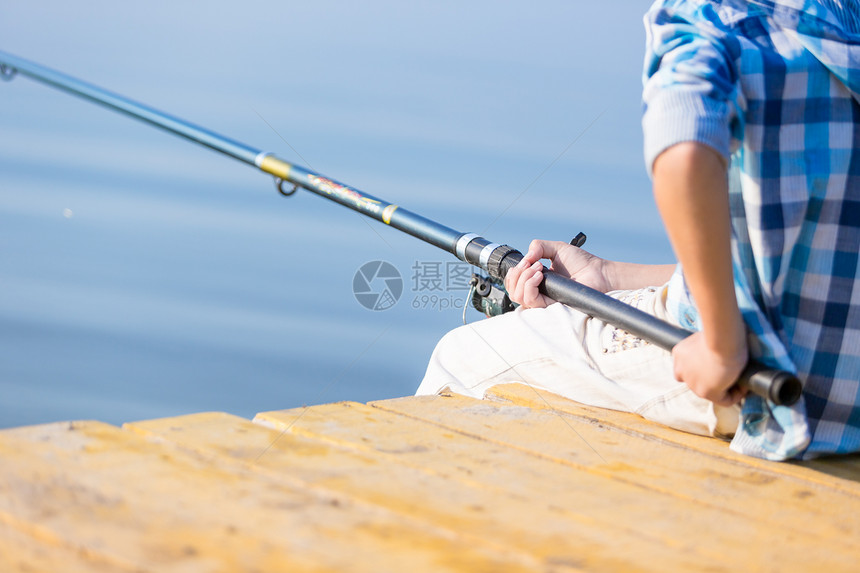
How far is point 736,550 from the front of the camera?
2.52ft

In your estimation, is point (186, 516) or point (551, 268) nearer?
point (186, 516)

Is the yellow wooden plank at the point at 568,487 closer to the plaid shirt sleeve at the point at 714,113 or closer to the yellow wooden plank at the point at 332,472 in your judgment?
the yellow wooden plank at the point at 332,472

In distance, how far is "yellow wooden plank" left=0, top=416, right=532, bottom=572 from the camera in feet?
2.19

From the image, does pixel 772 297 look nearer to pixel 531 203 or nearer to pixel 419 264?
pixel 419 264

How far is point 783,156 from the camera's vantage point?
0.94m

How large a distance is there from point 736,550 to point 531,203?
13.4 feet

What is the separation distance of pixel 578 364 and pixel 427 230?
347 mm

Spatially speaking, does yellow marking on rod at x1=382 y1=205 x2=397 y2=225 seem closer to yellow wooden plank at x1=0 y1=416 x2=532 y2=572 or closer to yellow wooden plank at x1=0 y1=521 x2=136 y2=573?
yellow wooden plank at x1=0 y1=416 x2=532 y2=572

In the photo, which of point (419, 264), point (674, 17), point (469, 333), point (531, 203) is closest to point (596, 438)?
point (469, 333)

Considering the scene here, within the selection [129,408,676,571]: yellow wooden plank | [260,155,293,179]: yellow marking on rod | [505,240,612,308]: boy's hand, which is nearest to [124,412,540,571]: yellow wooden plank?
[129,408,676,571]: yellow wooden plank

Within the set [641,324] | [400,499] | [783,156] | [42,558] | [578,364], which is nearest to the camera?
[42,558]
